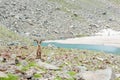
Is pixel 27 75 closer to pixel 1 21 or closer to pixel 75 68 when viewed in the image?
pixel 75 68

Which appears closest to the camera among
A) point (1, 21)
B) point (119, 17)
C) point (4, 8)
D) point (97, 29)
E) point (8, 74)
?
point (8, 74)

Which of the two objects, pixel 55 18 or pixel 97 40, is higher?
pixel 55 18

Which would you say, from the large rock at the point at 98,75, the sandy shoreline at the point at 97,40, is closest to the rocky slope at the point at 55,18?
the sandy shoreline at the point at 97,40

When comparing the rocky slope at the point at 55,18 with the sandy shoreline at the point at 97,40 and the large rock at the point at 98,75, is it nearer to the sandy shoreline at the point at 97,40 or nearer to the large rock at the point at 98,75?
the sandy shoreline at the point at 97,40

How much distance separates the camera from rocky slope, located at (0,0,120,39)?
79812 mm

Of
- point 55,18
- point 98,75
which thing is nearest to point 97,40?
point 55,18

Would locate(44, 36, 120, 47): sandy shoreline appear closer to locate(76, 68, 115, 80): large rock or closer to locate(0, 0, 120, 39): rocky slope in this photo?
locate(0, 0, 120, 39): rocky slope

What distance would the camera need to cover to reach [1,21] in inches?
3068

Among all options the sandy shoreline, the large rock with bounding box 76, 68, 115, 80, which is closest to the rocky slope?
the sandy shoreline

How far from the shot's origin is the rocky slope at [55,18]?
7981 centimetres

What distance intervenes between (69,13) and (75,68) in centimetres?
7062

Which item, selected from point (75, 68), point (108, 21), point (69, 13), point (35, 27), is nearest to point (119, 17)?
point (108, 21)

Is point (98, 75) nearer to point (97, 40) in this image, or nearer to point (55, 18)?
point (97, 40)

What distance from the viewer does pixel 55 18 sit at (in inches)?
3543
